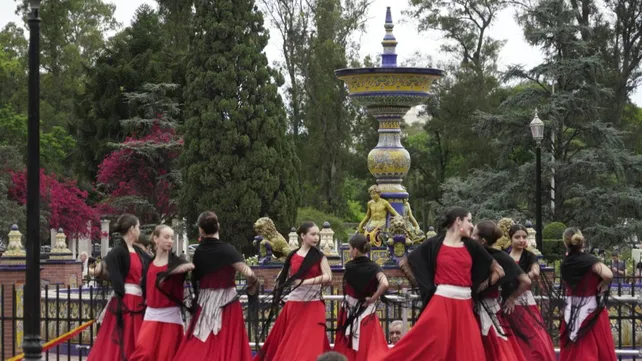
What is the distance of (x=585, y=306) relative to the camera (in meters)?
14.7

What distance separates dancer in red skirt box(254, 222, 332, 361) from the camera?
47.9ft

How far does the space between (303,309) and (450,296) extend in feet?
7.02

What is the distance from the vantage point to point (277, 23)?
59.2 meters

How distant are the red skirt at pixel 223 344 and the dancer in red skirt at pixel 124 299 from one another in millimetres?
829

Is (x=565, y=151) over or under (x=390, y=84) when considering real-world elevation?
under

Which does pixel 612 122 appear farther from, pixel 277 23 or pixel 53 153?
pixel 53 153

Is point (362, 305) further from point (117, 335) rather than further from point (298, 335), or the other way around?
point (117, 335)

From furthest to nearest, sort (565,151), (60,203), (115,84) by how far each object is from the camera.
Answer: (115,84) → (60,203) → (565,151)

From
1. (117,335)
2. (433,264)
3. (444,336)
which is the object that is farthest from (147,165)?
(444,336)

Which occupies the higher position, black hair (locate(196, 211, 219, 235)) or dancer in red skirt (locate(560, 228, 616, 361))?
black hair (locate(196, 211, 219, 235))

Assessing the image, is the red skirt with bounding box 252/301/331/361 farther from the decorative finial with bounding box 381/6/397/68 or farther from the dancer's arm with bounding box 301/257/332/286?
the decorative finial with bounding box 381/6/397/68

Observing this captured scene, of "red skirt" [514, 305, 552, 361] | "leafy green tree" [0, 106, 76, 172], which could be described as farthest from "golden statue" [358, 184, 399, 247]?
"leafy green tree" [0, 106, 76, 172]

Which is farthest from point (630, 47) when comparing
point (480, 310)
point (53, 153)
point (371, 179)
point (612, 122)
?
point (480, 310)

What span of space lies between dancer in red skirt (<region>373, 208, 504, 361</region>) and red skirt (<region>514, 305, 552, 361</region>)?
4.00 feet
